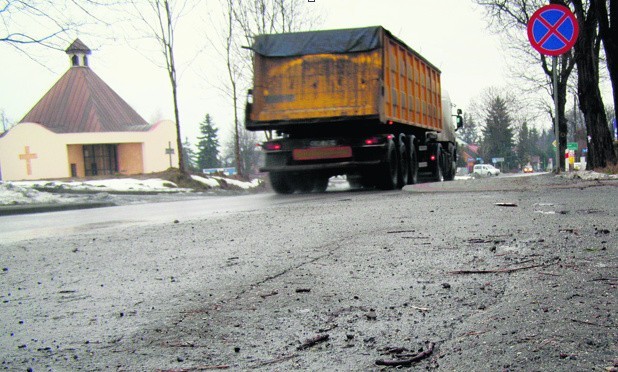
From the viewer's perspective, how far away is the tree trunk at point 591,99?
55.4 ft

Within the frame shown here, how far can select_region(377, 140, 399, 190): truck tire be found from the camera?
14.7 metres

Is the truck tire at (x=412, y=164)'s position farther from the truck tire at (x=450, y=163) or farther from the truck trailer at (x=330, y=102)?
the truck tire at (x=450, y=163)

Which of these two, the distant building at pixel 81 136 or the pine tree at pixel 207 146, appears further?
the pine tree at pixel 207 146

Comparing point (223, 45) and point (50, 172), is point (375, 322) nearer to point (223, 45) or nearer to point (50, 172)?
point (223, 45)

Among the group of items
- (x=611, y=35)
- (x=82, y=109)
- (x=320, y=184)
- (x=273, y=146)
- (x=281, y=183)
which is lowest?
(x=320, y=184)

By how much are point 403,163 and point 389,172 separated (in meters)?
1.66

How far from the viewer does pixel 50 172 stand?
5659cm

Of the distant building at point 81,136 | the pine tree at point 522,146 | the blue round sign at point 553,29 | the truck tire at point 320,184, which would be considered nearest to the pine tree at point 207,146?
the distant building at point 81,136

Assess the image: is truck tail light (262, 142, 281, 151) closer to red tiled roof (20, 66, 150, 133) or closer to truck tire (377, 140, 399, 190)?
truck tire (377, 140, 399, 190)

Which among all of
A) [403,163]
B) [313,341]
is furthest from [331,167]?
[313,341]

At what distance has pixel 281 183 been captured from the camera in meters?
16.3

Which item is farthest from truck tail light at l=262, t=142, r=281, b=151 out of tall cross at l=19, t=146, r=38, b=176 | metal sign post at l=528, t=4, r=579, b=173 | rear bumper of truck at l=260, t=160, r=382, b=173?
tall cross at l=19, t=146, r=38, b=176

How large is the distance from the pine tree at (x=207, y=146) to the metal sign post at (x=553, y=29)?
93.7m

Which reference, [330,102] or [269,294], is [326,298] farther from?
[330,102]
